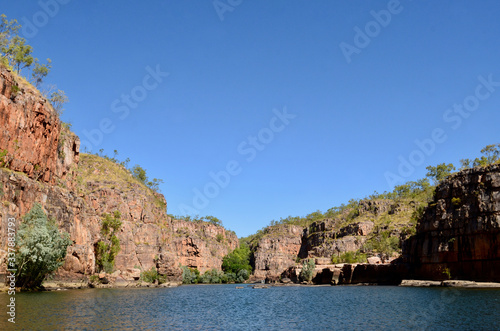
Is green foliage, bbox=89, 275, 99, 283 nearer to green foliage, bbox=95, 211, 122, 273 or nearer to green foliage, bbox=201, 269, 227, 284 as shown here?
green foliage, bbox=95, 211, 122, 273

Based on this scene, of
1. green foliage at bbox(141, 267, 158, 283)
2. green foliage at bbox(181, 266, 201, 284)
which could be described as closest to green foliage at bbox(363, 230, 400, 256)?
green foliage at bbox(181, 266, 201, 284)

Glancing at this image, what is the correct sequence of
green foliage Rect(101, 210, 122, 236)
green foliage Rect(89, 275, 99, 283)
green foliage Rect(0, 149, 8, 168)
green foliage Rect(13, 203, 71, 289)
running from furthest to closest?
green foliage Rect(101, 210, 122, 236) < green foliage Rect(89, 275, 99, 283) < green foliage Rect(0, 149, 8, 168) < green foliage Rect(13, 203, 71, 289)

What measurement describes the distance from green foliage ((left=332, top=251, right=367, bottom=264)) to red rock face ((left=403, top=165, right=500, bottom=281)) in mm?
54932

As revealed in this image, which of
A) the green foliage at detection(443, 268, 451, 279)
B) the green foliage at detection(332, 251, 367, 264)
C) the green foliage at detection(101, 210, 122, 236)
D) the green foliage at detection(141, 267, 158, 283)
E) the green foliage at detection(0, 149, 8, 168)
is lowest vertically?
the green foliage at detection(141, 267, 158, 283)

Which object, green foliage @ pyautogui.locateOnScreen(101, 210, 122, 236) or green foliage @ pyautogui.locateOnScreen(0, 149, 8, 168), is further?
green foliage @ pyautogui.locateOnScreen(101, 210, 122, 236)

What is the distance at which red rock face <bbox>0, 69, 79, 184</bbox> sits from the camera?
7362 centimetres

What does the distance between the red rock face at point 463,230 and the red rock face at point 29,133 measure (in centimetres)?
9384

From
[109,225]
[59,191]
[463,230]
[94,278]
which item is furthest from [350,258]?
[59,191]

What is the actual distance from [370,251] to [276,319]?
135 m

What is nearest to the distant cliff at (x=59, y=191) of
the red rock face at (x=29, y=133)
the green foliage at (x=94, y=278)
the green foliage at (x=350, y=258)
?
the red rock face at (x=29, y=133)

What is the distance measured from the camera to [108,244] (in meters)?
127

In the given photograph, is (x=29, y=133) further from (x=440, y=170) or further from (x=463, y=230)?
(x=440, y=170)

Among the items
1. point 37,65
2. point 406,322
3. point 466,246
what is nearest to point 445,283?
point 466,246

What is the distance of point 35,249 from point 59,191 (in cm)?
2622
